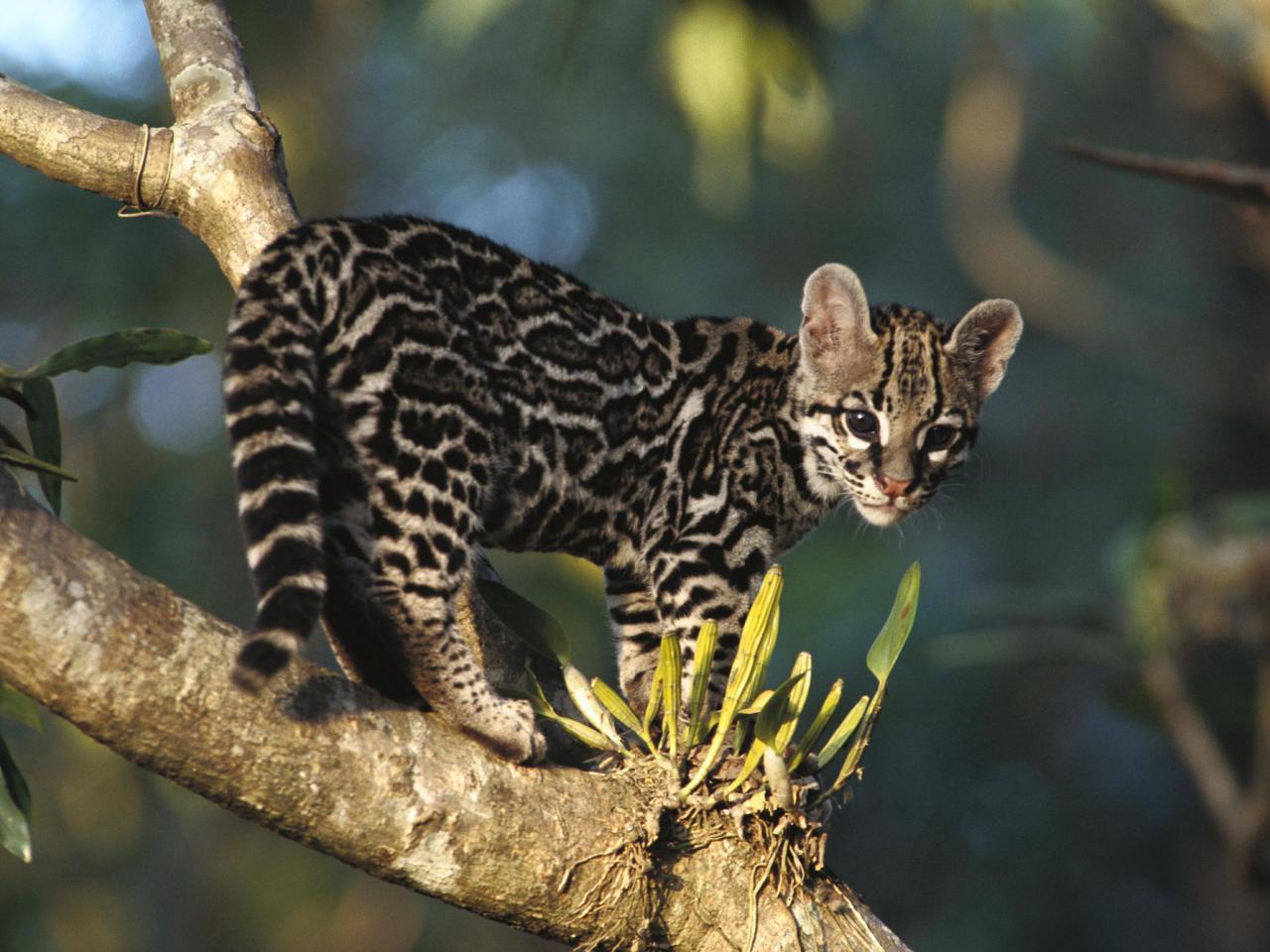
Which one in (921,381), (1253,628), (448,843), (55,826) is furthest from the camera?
(55,826)

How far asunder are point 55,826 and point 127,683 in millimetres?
20322

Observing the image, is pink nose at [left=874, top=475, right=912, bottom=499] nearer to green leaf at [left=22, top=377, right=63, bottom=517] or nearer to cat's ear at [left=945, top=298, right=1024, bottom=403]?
cat's ear at [left=945, top=298, right=1024, bottom=403]

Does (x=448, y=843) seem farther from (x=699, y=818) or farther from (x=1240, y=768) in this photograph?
(x=1240, y=768)

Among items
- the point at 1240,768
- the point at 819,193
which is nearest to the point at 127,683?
the point at 1240,768

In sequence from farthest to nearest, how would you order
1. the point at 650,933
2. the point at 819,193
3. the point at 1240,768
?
the point at 819,193, the point at 1240,768, the point at 650,933

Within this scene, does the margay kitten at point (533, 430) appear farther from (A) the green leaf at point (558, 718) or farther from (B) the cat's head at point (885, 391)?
(A) the green leaf at point (558, 718)

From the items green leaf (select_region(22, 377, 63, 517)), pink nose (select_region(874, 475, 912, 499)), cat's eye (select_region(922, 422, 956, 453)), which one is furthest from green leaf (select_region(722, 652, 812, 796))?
green leaf (select_region(22, 377, 63, 517))

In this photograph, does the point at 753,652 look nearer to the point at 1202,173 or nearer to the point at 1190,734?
the point at 1202,173

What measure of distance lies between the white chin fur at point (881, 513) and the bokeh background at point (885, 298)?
2.55 m

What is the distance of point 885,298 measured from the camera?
31562 millimetres

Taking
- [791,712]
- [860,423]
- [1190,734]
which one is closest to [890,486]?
[860,423]

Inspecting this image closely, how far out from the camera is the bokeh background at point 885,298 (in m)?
13.5

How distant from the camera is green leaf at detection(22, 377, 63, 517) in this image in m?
4.89

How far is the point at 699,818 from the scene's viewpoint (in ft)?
16.2
